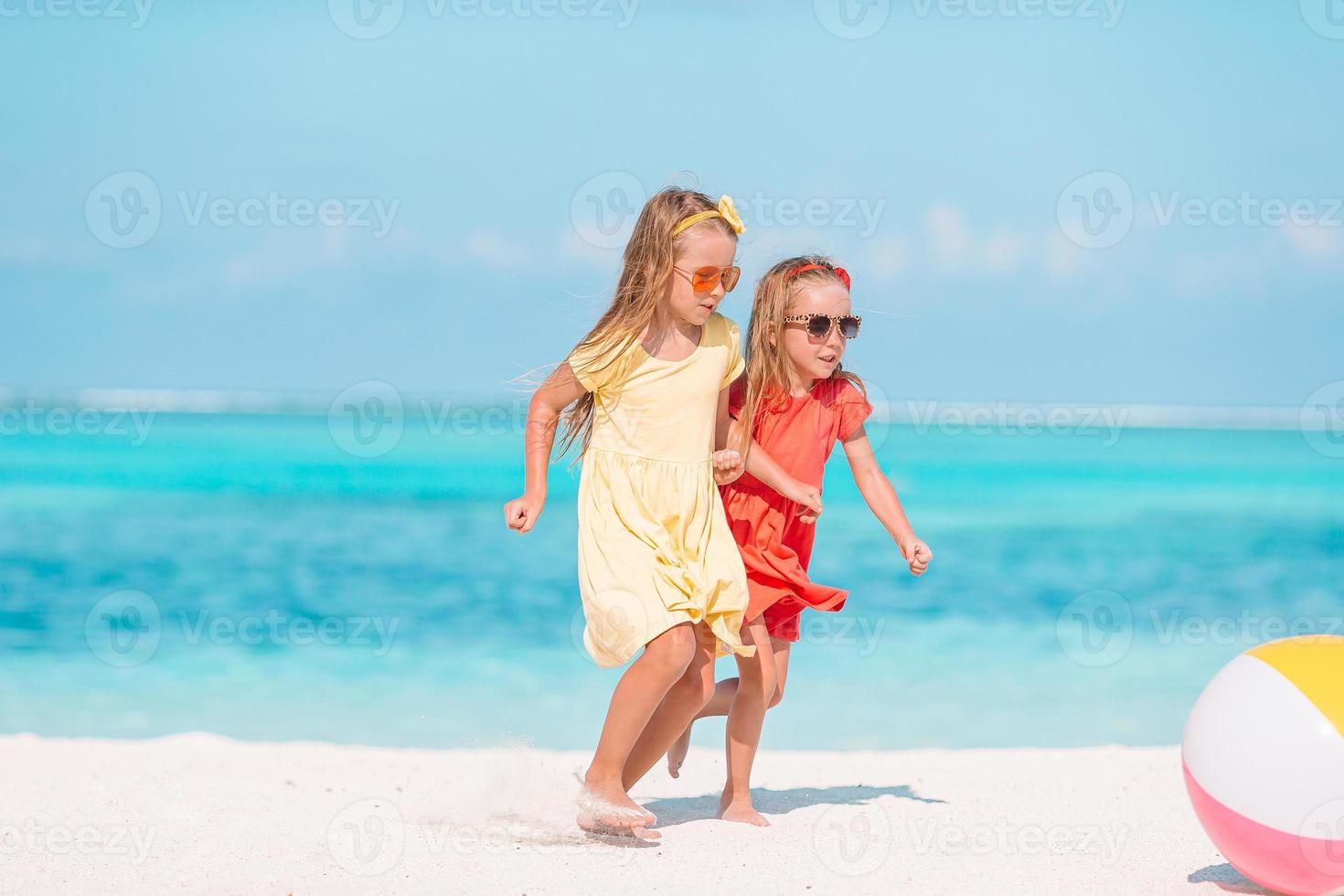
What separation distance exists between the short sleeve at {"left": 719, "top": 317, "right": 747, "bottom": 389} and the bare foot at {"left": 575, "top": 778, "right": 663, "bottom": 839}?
51.2 inches

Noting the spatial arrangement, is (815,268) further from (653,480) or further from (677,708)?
(677,708)

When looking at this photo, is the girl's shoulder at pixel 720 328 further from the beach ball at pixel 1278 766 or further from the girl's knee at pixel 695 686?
the beach ball at pixel 1278 766

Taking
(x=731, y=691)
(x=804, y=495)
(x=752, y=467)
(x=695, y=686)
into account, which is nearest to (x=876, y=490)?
(x=804, y=495)

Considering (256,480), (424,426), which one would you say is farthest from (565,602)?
(424,426)

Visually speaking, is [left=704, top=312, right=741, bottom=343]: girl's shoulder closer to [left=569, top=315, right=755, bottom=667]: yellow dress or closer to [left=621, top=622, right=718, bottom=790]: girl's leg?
[left=569, top=315, right=755, bottom=667]: yellow dress

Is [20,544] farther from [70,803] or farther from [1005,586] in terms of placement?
[70,803]

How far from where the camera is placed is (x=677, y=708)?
4195 mm

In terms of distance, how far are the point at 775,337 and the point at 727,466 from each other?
1.93 feet

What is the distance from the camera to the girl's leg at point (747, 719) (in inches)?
173

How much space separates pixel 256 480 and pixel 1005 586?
1777cm

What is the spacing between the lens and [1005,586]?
42.6ft

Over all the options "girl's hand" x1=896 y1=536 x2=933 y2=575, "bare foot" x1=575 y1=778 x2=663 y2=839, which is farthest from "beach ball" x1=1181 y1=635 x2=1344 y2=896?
"bare foot" x1=575 y1=778 x2=663 y2=839

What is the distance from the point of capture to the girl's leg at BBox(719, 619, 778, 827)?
440 cm

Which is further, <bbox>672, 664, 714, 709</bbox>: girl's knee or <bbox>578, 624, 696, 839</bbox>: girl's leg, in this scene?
<bbox>672, 664, 714, 709</bbox>: girl's knee
